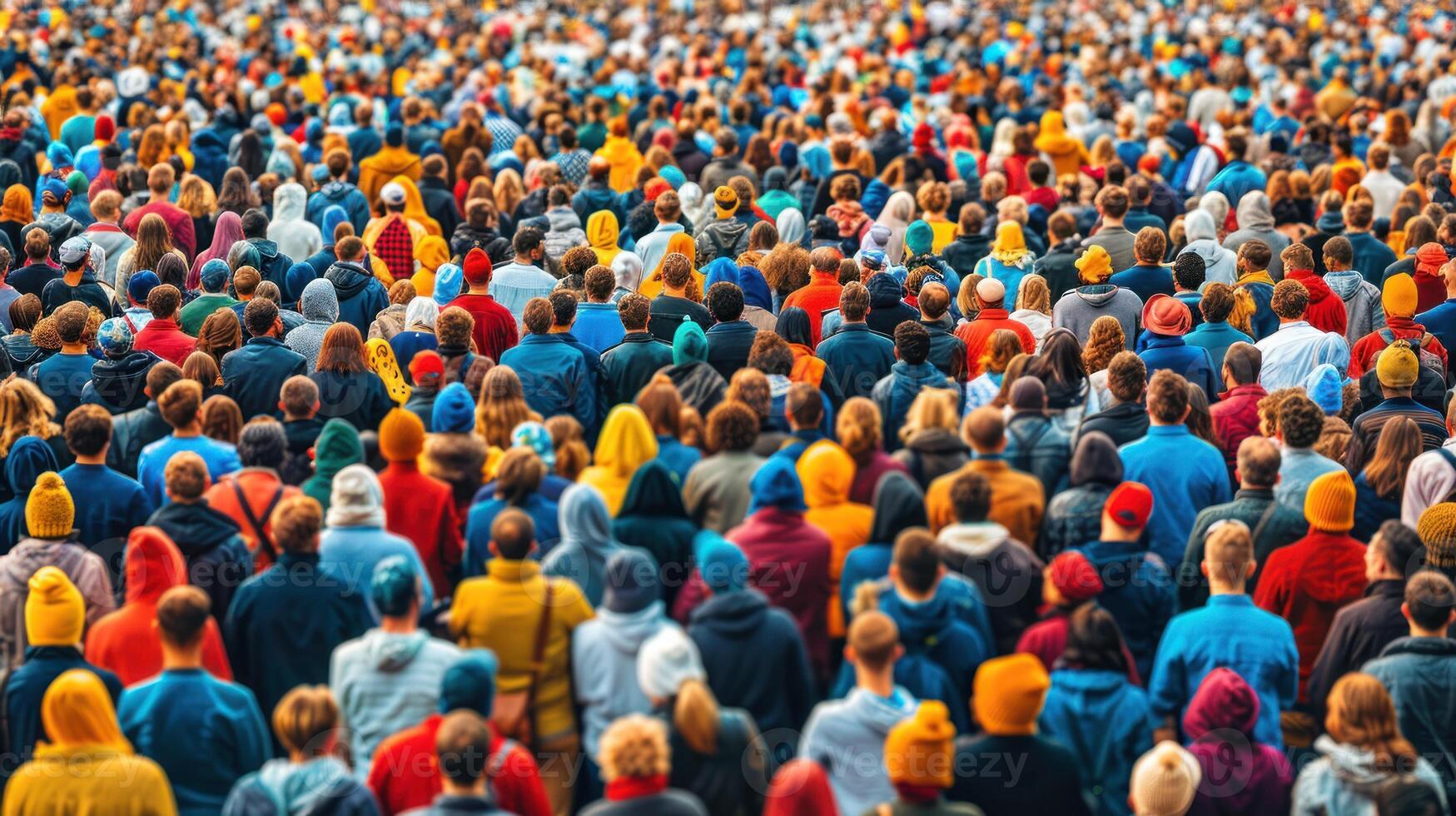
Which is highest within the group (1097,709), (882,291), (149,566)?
(882,291)

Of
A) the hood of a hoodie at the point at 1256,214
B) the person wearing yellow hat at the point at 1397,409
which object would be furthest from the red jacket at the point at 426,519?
the hood of a hoodie at the point at 1256,214

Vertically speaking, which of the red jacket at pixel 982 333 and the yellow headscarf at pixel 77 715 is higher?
the red jacket at pixel 982 333

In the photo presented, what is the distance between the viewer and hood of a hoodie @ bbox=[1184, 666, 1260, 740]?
6.21 metres

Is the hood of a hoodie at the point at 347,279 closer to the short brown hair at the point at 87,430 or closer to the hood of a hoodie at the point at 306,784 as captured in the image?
the short brown hair at the point at 87,430

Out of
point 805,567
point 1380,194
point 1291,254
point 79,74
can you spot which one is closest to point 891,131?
point 1380,194

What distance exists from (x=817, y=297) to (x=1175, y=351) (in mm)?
2273

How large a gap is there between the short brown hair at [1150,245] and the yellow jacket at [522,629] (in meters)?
6.11

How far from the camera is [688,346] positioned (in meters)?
9.05

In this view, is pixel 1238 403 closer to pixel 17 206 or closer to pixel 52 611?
pixel 52 611

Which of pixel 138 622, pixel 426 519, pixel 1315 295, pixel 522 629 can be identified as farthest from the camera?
pixel 1315 295

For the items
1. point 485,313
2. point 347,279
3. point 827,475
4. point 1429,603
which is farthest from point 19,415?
point 1429,603

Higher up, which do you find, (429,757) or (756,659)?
(756,659)

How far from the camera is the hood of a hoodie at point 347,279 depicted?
11.3 meters

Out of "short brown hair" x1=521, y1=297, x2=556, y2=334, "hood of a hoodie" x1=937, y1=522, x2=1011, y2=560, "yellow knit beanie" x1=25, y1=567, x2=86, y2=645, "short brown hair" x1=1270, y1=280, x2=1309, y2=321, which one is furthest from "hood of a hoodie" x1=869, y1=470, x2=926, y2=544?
"short brown hair" x1=1270, y1=280, x2=1309, y2=321
